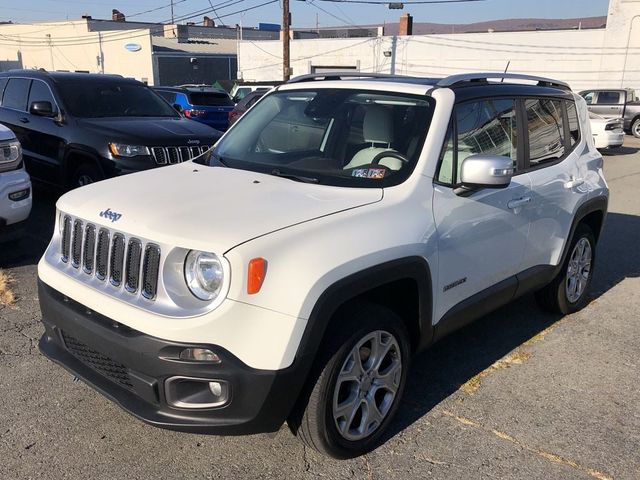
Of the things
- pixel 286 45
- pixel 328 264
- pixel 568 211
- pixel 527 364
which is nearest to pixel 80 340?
pixel 328 264

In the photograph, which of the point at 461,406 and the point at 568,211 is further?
the point at 568,211

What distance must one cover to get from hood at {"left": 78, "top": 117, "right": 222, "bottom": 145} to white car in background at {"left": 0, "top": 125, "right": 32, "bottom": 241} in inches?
57.6

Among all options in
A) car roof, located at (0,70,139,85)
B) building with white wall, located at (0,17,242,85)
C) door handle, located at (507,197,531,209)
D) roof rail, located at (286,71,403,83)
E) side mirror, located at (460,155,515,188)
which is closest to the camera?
side mirror, located at (460,155,515,188)

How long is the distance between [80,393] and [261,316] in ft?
5.44

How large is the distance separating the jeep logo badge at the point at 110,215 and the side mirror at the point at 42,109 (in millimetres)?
5032

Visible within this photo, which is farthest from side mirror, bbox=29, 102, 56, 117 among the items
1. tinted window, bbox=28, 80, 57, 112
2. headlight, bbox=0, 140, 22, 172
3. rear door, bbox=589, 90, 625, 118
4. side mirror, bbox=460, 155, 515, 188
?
rear door, bbox=589, 90, 625, 118

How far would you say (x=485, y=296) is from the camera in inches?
146

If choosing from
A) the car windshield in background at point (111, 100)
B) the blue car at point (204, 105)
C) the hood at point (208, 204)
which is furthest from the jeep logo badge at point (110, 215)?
the blue car at point (204, 105)

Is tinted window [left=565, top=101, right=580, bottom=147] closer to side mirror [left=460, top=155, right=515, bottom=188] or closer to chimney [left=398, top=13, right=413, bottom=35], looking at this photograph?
side mirror [left=460, top=155, right=515, bottom=188]

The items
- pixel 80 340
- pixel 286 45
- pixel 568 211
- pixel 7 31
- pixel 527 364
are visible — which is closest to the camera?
pixel 80 340

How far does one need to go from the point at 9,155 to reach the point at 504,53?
1197 inches

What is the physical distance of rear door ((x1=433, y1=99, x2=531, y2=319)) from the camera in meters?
3.31

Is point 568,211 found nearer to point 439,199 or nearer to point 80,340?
point 439,199

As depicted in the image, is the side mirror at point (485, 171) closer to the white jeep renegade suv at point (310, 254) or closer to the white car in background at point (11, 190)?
the white jeep renegade suv at point (310, 254)
